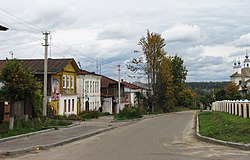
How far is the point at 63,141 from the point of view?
1798cm

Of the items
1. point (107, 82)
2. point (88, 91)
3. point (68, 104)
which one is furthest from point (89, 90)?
point (107, 82)

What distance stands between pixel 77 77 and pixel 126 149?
36433 millimetres

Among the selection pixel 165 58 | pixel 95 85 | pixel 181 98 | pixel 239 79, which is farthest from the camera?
pixel 239 79

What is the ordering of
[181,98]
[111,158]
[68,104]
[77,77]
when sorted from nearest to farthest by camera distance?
1. [111,158]
2. [68,104]
3. [77,77]
4. [181,98]

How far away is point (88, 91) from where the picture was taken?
2111 inches

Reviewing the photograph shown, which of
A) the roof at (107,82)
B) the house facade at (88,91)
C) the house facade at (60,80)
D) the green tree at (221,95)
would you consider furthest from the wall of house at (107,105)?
the green tree at (221,95)

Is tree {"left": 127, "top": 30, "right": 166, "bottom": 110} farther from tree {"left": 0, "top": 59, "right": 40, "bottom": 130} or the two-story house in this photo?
tree {"left": 0, "top": 59, "right": 40, "bottom": 130}

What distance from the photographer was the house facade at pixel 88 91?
5153 cm

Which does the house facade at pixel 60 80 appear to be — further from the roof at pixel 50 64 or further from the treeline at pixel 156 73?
the treeline at pixel 156 73

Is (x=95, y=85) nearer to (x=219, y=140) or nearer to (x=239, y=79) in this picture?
(x=219, y=140)

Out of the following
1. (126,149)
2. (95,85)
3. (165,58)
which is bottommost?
(126,149)

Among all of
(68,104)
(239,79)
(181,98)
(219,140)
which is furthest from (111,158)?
(239,79)

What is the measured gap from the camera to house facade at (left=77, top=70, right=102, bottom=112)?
51531 mm

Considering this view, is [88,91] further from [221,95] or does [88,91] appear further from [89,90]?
[221,95]
